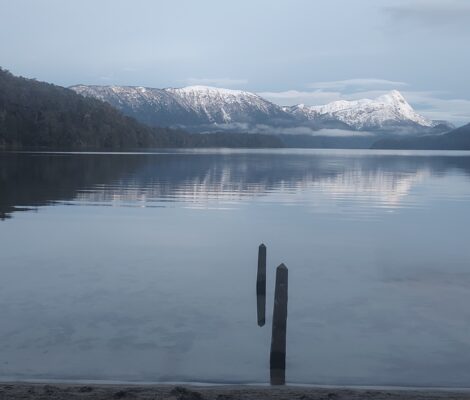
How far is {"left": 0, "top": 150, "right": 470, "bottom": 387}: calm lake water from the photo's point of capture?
15.4 metres

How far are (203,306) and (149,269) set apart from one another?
5534 mm

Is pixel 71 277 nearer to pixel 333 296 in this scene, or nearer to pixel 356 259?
pixel 333 296

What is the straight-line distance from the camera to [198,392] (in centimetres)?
1236

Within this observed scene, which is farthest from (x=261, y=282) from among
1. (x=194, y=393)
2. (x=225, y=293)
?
(x=194, y=393)

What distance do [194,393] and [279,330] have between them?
293 centimetres

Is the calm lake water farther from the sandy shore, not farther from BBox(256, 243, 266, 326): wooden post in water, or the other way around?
the sandy shore

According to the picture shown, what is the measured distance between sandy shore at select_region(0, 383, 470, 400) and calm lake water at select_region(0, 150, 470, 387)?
1.35 m

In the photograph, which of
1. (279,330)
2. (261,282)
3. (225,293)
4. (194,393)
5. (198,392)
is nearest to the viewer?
(194,393)

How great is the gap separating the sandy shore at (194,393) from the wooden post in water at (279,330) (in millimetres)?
1224

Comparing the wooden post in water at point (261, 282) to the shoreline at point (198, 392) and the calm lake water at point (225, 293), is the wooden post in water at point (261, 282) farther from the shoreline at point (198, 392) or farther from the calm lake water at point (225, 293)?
the shoreline at point (198, 392)

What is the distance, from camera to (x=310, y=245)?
31.8m

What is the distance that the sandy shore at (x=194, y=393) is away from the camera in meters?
11.8

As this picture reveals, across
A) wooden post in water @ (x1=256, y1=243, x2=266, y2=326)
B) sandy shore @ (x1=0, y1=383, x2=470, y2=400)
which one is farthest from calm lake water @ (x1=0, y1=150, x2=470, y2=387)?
sandy shore @ (x1=0, y1=383, x2=470, y2=400)

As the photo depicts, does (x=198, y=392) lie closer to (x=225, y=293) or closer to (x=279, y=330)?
(x=279, y=330)
